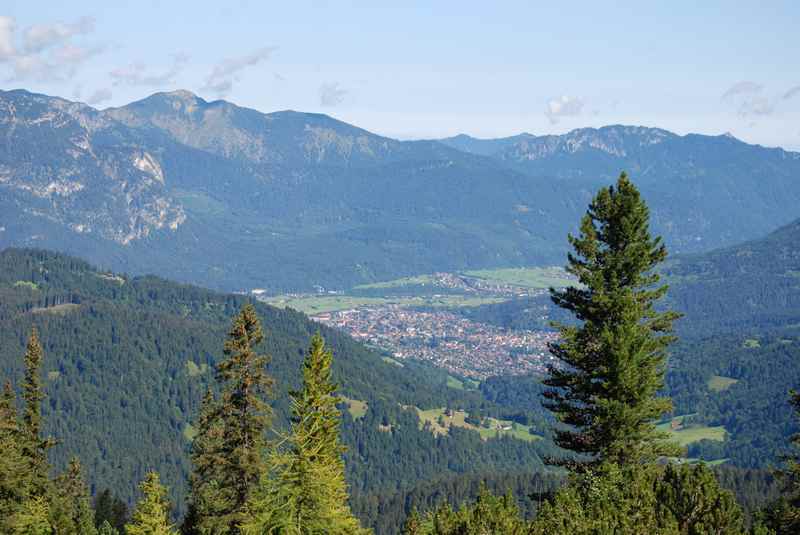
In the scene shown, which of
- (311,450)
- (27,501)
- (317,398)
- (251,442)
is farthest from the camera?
(27,501)

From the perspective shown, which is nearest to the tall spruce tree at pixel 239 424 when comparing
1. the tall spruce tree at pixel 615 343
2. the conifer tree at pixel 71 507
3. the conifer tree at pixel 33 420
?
the tall spruce tree at pixel 615 343

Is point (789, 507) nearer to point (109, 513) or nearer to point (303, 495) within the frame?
point (303, 495)

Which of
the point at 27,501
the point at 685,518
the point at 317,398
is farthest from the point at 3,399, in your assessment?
the point at 685,518

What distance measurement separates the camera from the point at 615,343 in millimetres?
40125

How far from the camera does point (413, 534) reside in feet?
159

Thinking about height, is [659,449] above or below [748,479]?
above

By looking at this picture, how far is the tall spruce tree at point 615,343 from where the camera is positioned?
132 feet

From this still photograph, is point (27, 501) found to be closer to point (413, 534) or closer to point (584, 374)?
point (413, 534)

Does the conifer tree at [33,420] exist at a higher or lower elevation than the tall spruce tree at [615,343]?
lower

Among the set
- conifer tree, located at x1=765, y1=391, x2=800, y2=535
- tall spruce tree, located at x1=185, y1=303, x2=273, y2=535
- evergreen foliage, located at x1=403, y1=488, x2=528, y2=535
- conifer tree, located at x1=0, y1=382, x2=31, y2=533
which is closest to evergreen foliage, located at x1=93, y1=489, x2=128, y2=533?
conifer tree, located at x1=0, y1=382, x2=31, y2=533

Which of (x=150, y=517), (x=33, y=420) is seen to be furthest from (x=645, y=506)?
(x=33, y=420)

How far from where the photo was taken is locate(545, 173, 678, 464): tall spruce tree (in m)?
40.2

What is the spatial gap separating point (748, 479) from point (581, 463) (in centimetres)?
11692

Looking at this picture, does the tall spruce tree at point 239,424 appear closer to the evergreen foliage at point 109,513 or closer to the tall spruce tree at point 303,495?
the tall spruce tree at point 303,495
